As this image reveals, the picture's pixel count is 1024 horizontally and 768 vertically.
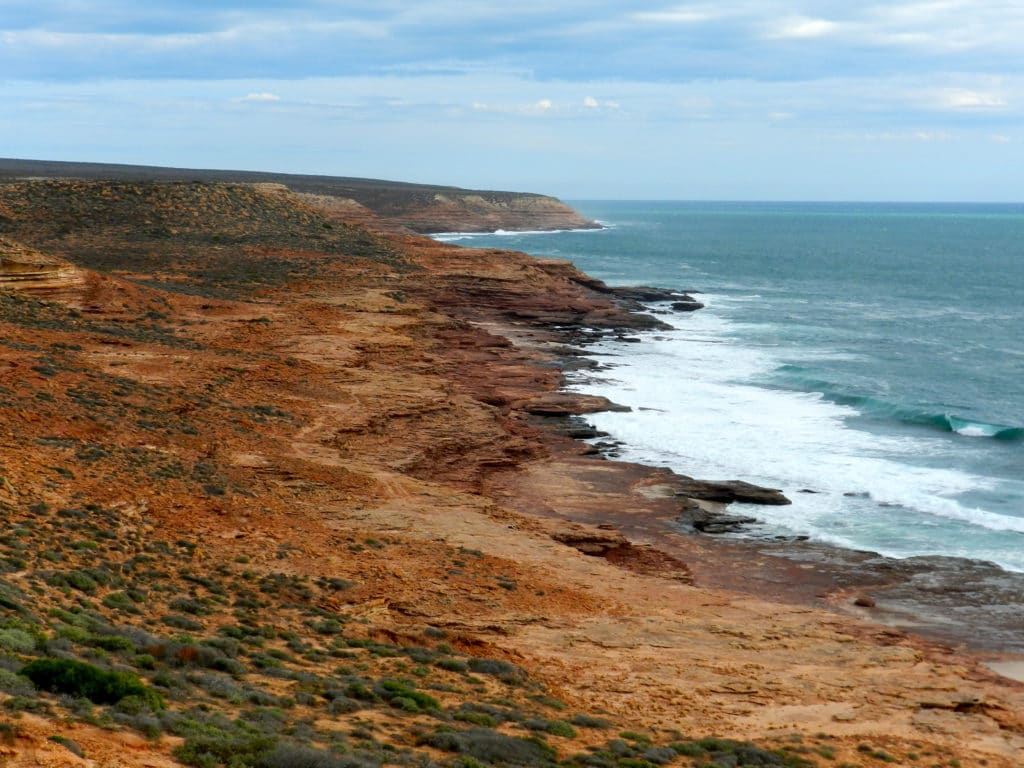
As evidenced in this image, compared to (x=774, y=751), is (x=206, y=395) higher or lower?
higher

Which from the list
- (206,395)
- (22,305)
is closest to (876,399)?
(206,395)

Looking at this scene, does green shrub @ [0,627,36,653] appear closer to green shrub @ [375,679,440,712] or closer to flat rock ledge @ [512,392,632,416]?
green shrub @ [375,679,440,712]

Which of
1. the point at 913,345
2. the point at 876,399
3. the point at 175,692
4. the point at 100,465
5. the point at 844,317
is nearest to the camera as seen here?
the point at 175,692

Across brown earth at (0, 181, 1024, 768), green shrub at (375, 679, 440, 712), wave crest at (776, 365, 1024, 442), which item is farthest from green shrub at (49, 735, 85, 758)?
wave crest at (776, 365, 1024, 442)

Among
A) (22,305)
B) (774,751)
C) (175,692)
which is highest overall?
(22,305)

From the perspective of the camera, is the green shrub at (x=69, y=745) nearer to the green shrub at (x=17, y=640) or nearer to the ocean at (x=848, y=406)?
the green shrub at (x=17, y=640)

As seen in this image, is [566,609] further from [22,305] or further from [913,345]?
[913,345]

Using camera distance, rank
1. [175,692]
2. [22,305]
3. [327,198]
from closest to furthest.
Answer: [175,692] → [22,305] → [327,198]
